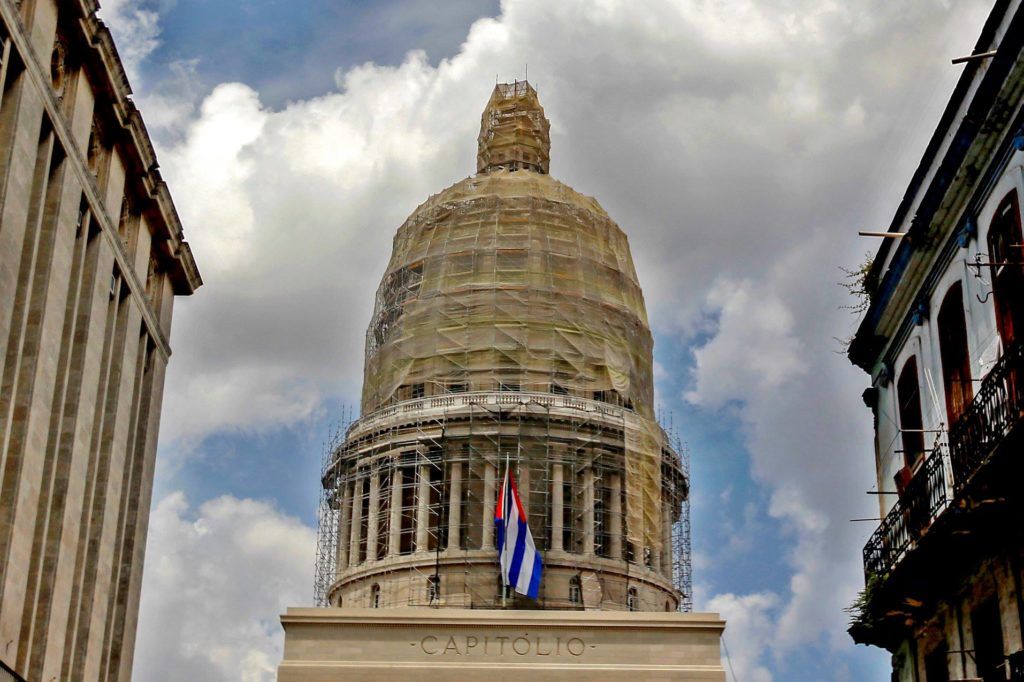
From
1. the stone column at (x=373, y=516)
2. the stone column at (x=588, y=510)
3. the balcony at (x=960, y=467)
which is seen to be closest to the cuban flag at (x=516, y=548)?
the stone column at (x=588, y=510)

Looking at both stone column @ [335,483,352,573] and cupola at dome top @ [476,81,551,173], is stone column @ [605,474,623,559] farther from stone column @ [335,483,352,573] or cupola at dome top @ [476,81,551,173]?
cupola at dome top @ [476,81,551,173]

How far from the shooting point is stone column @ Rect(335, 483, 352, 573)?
217ft

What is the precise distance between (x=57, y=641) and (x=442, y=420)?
35.1m

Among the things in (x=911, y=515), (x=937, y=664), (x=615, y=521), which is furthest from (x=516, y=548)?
(x=911, y=515)

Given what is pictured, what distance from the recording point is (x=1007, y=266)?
19.5 metres

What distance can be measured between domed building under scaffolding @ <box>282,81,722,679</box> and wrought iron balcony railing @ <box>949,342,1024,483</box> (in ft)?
138

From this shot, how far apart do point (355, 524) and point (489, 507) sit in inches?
263

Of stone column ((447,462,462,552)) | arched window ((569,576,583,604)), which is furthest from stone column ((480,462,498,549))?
arched window ((569,576,583,604))

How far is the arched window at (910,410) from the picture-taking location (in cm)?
2488

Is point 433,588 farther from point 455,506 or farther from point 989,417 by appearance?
point 989,417

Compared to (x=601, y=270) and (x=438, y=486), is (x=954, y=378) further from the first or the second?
(x=601, y=270)

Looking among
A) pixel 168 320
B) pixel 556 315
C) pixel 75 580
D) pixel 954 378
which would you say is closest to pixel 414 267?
pixel 556 315

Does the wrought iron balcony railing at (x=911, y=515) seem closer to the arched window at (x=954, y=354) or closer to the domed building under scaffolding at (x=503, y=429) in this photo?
the arched window at (x=954, y=354)

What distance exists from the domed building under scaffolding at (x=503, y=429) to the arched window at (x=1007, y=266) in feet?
137
